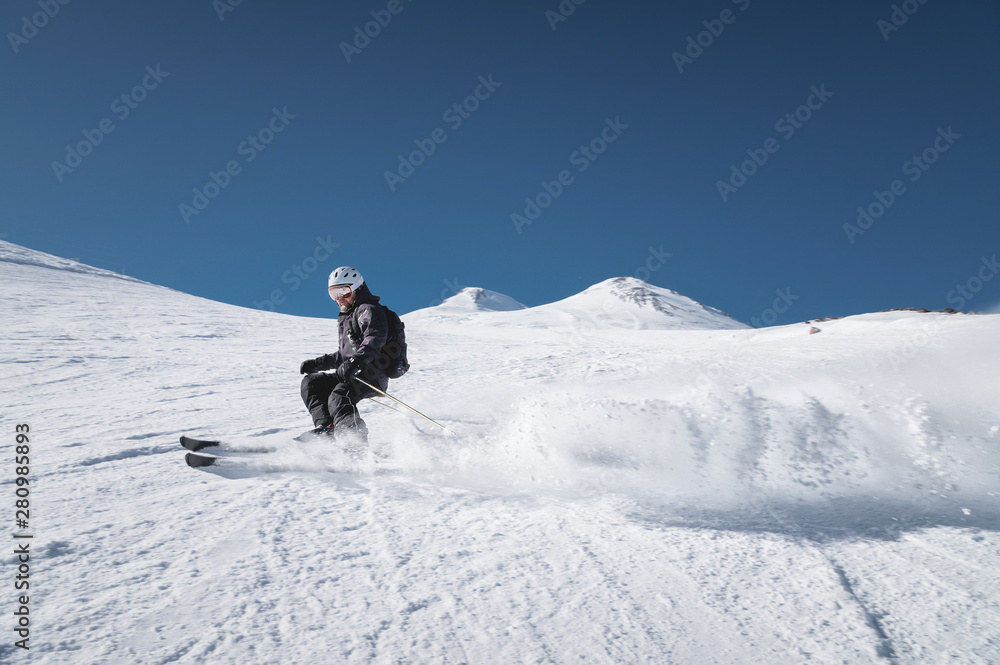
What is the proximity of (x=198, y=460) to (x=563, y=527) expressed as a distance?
9.57 feet

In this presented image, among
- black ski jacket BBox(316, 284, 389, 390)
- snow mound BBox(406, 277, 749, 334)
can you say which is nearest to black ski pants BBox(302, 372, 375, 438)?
black ski jacket BBox(316, 284, 389, 390)

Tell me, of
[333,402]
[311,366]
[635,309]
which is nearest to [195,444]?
[333,402]

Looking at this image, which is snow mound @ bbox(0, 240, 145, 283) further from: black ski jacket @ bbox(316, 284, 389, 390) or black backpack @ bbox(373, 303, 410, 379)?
black backpack @ bbox(373, 303, 410, 379)

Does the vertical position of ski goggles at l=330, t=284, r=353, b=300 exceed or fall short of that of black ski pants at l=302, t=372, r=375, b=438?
it exceeds it

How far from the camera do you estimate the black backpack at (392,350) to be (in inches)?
202

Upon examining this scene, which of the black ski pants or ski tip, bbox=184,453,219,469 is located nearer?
ski tip, bbox=184,453,219,469

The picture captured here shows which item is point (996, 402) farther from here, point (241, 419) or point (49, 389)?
point (49, 389)

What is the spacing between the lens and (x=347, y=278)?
5.20 metres

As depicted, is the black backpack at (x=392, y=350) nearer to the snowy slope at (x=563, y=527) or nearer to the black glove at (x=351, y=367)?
the black glove at (x=351, y=367)

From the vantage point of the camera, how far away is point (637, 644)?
1889 mm

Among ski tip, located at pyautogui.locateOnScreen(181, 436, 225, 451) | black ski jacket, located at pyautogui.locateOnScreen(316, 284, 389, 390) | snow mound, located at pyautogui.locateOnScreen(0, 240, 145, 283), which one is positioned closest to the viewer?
ski tip, located at pyautogui.locateOnScreen(181, 436, 225, 451)

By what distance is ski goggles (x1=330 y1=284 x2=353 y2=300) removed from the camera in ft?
17.0

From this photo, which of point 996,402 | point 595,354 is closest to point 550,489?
point 996,402

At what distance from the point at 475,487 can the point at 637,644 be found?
1.84 m
